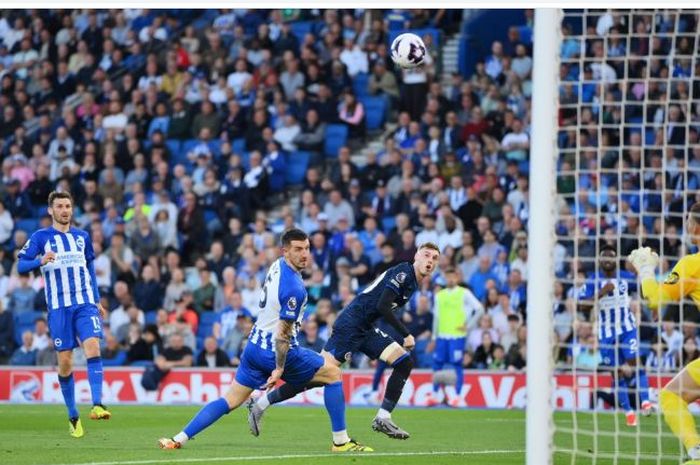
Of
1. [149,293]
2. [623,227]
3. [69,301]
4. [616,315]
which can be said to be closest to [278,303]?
[69,301]

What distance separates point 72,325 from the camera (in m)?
13.4

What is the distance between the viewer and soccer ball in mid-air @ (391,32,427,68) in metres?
14.5

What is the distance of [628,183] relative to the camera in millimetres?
20906

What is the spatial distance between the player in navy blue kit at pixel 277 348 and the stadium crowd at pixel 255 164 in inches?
346

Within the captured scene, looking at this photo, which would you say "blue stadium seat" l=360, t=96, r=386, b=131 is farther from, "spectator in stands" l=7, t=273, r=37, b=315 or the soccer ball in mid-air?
the soccer ball in mid-air

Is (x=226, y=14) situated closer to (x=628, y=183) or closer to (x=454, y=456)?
(x=628, y=183)

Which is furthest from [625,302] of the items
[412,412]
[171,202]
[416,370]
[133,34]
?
[133,34]

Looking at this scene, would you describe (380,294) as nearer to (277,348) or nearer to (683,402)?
(277,348)

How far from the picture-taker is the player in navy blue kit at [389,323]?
1316cm

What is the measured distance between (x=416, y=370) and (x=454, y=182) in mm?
3632

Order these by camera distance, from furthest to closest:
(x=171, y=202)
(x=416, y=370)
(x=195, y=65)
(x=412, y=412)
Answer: (x=195, y=65), (x=171, y=202), (x=416, y=370), (x=412, y=412)

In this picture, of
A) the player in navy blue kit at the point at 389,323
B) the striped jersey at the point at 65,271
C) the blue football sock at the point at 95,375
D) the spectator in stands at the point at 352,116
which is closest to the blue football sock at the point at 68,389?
the blue football sock at the point at 95,375

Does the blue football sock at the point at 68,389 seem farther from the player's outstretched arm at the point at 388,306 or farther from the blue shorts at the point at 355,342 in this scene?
the player's outstretched arm at the point at 388,306

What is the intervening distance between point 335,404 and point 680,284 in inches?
127
